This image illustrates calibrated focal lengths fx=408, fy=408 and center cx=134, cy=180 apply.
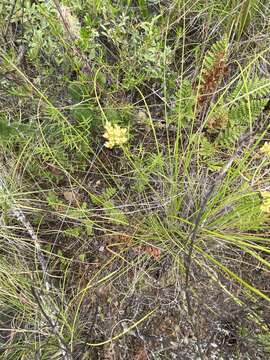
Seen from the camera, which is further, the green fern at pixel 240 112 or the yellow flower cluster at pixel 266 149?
the green fern at pixel 240 112

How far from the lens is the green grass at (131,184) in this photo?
1.22m

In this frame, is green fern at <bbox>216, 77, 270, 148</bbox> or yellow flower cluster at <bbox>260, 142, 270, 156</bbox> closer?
yellow flower cluster at <bbox>260, 142, 270, 156</bbox>

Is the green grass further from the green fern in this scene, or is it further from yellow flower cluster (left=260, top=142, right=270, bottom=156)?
yellow flower cluster (left=260, top=142, right=270, bottom=156)

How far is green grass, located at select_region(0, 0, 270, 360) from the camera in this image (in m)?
1.22

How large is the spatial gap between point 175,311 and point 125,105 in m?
0.68

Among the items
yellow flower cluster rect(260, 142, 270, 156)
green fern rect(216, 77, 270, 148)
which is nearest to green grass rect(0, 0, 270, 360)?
green fern rect(216, 77, 270, 148)

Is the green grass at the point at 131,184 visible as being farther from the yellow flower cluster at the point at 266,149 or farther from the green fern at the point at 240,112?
the yellow flower cluster at the point at 266,149

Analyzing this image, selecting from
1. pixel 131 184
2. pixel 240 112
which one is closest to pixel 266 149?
pixel 240 112

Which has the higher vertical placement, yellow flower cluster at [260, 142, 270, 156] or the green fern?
yellow flower cluster at [260, 142, 270, 156]

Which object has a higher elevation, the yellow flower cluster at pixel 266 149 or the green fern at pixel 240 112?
the yellow flower cluster at pixel 266 149

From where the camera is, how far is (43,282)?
1.38m

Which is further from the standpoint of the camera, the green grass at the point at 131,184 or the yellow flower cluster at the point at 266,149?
the green grass at the point at 131,184

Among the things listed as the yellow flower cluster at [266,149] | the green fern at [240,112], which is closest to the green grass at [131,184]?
the green fern at [240,112]

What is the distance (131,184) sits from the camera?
1.35 m
